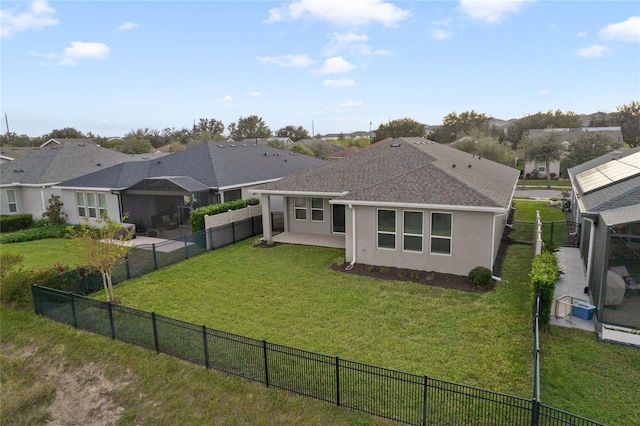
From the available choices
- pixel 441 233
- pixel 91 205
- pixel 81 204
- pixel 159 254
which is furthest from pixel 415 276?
pixel 81 204

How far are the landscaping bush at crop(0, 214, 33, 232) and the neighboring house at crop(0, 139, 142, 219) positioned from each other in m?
0.73

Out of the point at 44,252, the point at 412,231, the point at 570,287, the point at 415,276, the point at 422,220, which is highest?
the point at 422,220

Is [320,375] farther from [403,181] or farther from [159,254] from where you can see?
[159,254]

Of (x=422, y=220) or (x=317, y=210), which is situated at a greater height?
(x=422, y=220)

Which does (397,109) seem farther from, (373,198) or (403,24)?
(373,198)

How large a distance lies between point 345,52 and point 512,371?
27.0 meters

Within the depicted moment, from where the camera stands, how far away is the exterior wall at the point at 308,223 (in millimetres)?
19406

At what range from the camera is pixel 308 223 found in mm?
19984

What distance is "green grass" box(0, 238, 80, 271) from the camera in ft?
54.3

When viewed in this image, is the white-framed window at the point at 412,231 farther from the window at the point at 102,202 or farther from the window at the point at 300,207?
the window at the point at 102,202

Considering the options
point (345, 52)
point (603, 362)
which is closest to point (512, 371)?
point (603, 362)

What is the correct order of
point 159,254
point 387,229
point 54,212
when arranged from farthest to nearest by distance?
point 54,212
point 159,254
point 387,229

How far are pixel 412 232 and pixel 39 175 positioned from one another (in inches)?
1054

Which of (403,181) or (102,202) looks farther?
(102,202)
